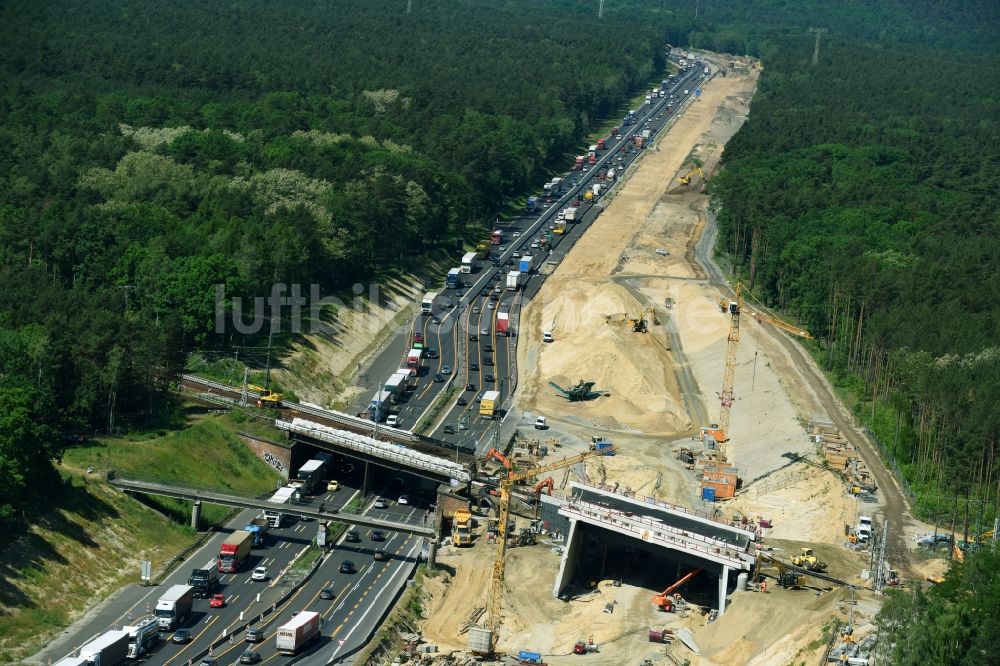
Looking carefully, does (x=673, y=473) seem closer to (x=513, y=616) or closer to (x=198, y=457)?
(x=513, y=616)

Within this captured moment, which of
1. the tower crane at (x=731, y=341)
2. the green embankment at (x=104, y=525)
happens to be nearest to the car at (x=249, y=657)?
the green embankment at (x=104, y=525)

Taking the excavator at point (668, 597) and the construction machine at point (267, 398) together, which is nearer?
the excavator at point (668, 597)

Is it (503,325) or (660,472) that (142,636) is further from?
(503,325)

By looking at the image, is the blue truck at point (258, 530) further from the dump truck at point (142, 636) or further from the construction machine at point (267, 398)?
the construction machine at point (267, 398)

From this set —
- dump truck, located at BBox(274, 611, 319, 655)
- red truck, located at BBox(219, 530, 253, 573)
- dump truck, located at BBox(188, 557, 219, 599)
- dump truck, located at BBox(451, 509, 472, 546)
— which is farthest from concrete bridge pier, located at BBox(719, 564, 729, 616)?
dump truck, located at BBox(188, 557, 219, 599)

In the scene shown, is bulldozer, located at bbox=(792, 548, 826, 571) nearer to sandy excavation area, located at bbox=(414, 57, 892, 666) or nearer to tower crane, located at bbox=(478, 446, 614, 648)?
sandy excavation area, located at bbox=(414, 57, 892, 666)

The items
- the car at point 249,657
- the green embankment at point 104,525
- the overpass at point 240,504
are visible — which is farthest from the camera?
the overpass at point 240,504

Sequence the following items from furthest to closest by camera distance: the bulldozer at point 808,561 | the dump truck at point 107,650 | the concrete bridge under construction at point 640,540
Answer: the bulldozer at point 808,561 < the concrete bridge under construction at point 640,540 < the dump truck at point 107,650
